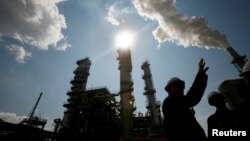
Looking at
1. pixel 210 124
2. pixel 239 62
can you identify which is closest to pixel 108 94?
pixel 239 62

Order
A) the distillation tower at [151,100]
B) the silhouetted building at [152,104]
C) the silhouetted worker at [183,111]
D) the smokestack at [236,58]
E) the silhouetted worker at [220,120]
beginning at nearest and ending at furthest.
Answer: the silhouetted worker at [183,111], the silhouetted worker at [220,120], the smokestack at [236,58], the silhouetted building at [152,104], the distillation tower at [151,100]

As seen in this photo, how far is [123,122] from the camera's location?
842 inches

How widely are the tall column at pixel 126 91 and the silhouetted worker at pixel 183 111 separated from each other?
18.4 meters

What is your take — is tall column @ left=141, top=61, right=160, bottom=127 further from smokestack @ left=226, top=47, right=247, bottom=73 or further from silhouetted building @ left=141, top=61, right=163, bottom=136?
smokestack @ left=226, top=47, right=247, bottom=73

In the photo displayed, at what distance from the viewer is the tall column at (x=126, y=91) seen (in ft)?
69.7

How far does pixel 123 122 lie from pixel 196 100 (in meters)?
20.1

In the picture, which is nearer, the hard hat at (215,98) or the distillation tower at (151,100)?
the hard hat at (215,98)

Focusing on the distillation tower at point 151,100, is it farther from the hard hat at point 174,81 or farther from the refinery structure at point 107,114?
the hard hat at point 174,81

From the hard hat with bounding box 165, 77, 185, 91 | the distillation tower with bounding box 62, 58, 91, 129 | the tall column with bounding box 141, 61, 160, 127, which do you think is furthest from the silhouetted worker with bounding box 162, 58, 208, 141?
the distillation tower with bounding box 62, 58, 91, 129

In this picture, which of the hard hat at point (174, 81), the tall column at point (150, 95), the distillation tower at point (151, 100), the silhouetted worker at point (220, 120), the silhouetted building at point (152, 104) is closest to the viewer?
the hard hat at point (174, 81)

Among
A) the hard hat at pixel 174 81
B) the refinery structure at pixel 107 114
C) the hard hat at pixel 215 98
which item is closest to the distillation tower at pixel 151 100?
the refinery structure at pixel 107 114

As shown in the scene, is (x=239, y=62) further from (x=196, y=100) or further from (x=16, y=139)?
(x=16, y=139)

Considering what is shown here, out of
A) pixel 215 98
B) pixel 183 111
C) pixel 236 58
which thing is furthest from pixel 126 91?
pixel 183 111

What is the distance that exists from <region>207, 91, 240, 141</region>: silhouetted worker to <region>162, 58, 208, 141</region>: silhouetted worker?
93 centimetres
